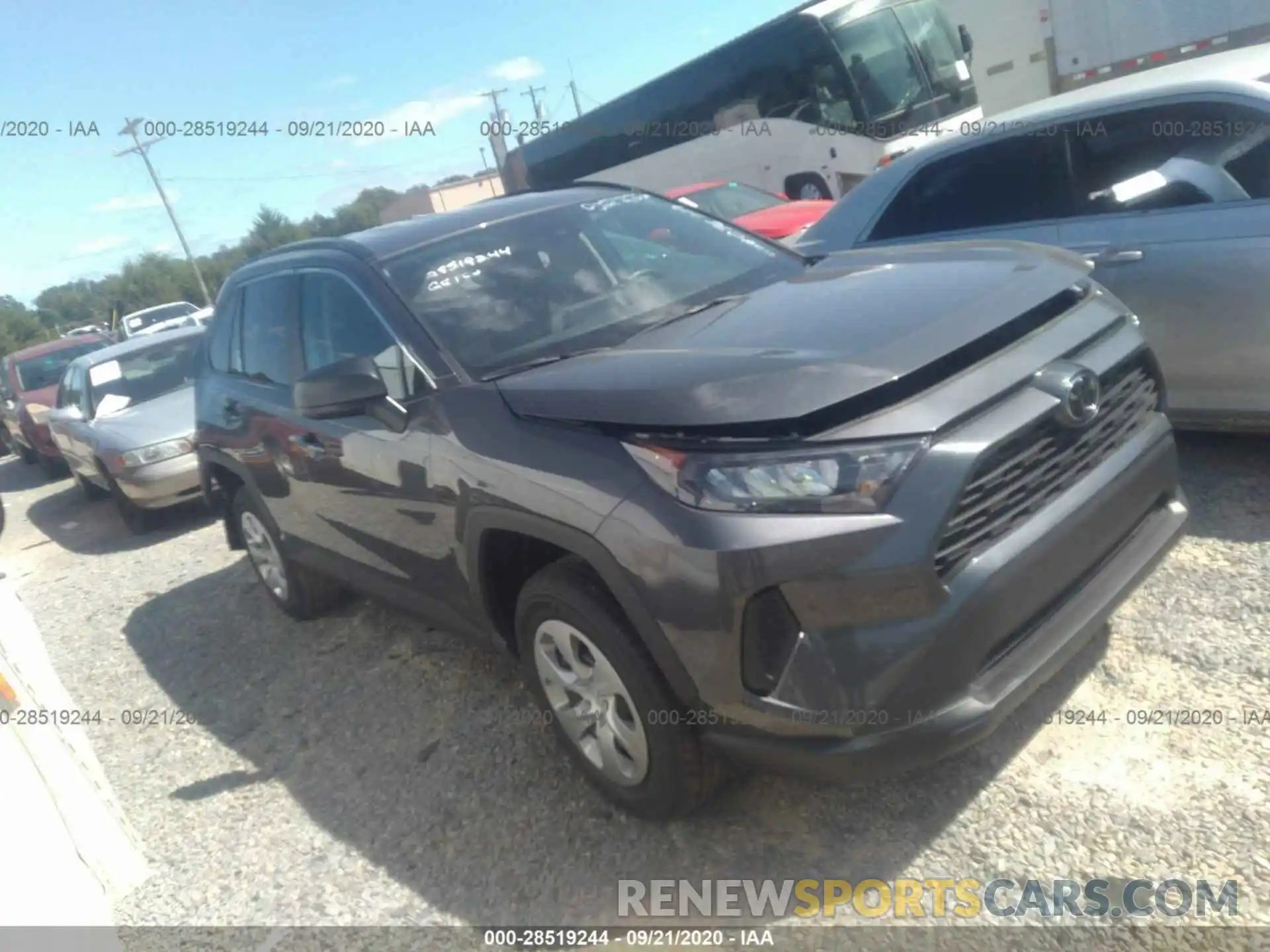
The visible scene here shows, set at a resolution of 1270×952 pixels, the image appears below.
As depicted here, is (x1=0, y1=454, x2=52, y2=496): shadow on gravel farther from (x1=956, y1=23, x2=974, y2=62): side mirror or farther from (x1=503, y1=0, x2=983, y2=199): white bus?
(x1=956, y1=23, x2=974, y2=62): side mirror

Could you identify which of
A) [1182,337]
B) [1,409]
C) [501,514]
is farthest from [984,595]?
[1,409]

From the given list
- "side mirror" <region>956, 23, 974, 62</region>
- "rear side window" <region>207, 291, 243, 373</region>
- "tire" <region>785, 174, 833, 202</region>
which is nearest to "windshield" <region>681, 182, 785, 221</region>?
"tire" <region>785, 174, 833, 202</region>

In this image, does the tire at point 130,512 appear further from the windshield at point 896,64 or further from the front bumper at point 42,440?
the windshield at point 896,64

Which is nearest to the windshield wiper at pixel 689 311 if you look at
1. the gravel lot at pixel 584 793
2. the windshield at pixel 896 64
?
the gravel lot at pixel 584 793

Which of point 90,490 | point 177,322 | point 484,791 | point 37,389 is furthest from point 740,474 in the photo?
point 177,322

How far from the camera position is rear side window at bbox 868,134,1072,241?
4609 millimetres

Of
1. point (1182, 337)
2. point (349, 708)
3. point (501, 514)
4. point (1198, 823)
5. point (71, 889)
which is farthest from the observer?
point (349, 708)

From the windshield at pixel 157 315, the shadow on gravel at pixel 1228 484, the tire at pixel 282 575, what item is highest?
the tire at pixel 282 575

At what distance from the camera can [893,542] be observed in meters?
2.36

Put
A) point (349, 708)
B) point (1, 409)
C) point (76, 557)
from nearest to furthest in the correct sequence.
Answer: point (349, 708)
point (76, 557)
point (1, 409)

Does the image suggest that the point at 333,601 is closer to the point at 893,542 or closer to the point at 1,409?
the point at 893,542

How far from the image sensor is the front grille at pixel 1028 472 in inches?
96.7

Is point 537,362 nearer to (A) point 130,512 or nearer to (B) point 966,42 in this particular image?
(A) point 130,512

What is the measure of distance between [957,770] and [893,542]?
1.07 m
